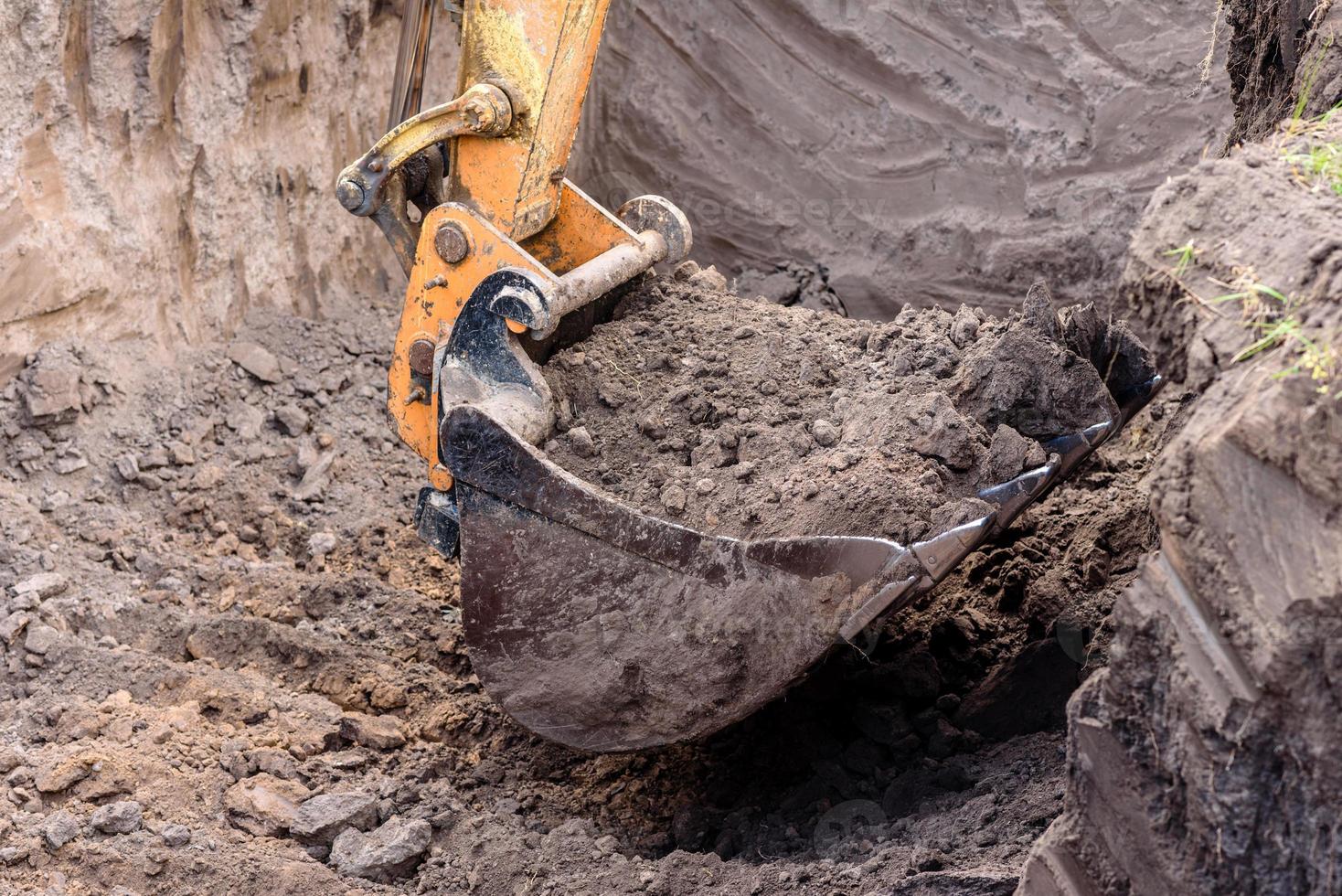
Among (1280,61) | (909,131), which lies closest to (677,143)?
(909,131)

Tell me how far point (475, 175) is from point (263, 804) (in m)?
1.50

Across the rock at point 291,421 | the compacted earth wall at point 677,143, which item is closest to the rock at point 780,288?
the compacted earth wall at point 677,143

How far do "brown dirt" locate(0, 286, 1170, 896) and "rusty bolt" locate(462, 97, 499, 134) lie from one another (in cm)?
139

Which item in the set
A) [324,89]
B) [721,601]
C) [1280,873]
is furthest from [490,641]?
[324,89]

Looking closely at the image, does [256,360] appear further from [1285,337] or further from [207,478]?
[1285,337]

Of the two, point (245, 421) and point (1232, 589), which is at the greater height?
point (245, 421)

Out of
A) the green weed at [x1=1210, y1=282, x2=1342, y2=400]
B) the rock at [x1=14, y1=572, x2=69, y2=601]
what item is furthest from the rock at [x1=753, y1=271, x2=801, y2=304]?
the green weed at [x1=1210, y1=282, x2=1342, y2=400]

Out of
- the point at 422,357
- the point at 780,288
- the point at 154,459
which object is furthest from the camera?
the point at 780,288

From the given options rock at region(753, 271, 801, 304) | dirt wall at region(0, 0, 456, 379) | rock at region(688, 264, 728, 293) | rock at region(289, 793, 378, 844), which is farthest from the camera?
rock at region(753, 271, 801, 304)

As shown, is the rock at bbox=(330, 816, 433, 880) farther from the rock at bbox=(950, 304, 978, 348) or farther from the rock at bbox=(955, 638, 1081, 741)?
the rock at bbox=(950, 304, 978, 348)

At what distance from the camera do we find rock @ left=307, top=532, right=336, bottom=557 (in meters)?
3.84

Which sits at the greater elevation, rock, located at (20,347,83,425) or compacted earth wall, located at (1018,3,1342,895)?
rock, located at (20,347,83,425)

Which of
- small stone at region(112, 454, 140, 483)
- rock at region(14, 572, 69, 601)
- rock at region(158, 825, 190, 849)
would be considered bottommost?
rock at region(158, 825, 190, 849)

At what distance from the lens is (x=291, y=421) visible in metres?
4.28
